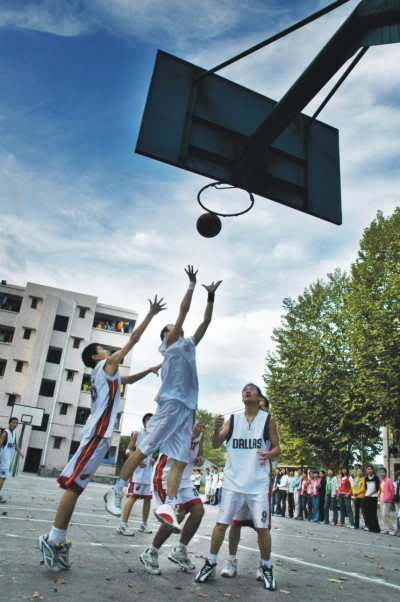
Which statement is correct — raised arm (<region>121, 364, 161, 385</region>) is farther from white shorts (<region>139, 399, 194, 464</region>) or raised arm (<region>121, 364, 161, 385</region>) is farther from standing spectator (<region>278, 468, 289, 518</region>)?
standing spectator (<region>278, 468, 289, 518</region>)

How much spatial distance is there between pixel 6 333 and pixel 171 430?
4092cm

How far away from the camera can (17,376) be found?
4084 centimetres

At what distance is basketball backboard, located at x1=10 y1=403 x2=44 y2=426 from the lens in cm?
3173

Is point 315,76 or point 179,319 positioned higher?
point 315,76

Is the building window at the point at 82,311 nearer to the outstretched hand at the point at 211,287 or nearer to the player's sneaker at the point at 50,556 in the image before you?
the outstretched hand at the point at 211,287

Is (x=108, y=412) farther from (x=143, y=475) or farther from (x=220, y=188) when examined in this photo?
(x=143, y=475)

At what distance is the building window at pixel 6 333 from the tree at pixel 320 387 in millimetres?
23277

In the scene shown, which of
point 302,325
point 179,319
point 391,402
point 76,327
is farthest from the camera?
point 76,327

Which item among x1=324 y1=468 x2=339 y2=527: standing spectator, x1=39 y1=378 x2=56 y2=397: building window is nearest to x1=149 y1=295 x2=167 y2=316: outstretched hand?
x1=324 y1=468 x2=339 y2=527: standing spectator

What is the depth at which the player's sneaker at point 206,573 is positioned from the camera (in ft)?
14.7

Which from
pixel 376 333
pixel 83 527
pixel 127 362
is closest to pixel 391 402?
pixel 376 333

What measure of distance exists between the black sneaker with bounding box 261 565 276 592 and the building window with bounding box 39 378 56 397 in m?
39.9

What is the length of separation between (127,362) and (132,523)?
36.0 meters

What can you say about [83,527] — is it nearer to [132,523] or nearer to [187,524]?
[132,523]
